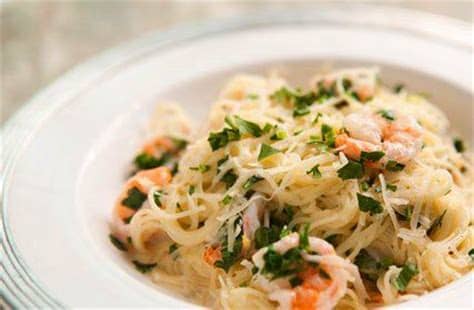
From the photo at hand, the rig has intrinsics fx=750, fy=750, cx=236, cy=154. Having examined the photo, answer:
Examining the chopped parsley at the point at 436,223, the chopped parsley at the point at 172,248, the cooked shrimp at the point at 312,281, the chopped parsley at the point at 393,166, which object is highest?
the chopped parsley at the point at 393,166

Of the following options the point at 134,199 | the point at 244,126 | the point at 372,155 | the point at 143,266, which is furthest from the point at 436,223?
the point at 134,199

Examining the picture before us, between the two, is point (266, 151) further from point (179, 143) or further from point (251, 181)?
point (179, 143)

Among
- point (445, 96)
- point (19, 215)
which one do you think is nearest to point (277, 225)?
point (19, 215)

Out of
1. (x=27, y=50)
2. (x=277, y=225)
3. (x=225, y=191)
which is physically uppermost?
(x=27, y=50)

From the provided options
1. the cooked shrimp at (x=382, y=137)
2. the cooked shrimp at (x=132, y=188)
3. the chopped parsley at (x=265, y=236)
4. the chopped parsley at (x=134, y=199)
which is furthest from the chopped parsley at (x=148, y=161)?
the cooked shrimp at (x=382, y=137)

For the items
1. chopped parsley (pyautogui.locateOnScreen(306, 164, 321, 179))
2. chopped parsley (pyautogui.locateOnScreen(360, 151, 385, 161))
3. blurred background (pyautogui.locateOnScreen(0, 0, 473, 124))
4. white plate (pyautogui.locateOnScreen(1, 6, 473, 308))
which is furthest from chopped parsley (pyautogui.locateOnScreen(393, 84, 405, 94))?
chopped parsley (pyautogui.locateOnScreen(306, 164, 321, 179))

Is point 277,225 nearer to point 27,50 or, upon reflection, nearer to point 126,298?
→ point 126,298

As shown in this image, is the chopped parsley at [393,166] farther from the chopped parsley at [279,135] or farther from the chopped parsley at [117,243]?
the chopped parsley at [117,243]
